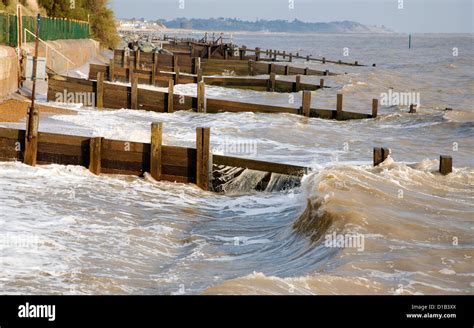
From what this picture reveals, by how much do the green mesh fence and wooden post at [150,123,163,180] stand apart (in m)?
13.3

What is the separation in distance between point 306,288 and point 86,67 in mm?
41559

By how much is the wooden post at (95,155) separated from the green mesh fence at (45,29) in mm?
12791

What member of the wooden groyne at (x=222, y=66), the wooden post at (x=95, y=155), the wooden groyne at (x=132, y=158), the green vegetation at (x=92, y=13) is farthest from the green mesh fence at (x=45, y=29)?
the wooden post at (x=95, y=155)

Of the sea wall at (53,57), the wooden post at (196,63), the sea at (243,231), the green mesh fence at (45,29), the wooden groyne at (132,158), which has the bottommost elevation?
the sea at (243,231)

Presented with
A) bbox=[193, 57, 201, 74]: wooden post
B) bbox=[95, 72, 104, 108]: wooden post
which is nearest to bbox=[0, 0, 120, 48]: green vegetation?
bbox=[193, 57, 201, 74]: wooden post

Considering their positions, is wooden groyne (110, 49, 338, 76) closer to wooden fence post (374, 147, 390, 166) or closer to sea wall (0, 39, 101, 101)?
sea wall (0, 39, 101, 101)

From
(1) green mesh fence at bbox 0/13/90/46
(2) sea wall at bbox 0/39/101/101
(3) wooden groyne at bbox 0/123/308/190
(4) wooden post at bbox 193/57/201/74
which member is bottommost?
(3) wooden groyne at bbox 0/123/308/190

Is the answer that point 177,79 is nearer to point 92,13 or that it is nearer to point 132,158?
point 132,158

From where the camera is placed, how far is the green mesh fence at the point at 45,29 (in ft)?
105

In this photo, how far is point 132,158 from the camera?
19.7 meters

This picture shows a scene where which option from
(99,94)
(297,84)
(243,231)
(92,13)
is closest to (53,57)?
(99,94)

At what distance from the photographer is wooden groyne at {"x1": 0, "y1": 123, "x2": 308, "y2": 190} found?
19516 mm

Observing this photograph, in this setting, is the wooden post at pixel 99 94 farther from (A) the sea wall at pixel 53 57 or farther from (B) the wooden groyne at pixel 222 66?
(B) the wooden groyne at pixel 222 66
